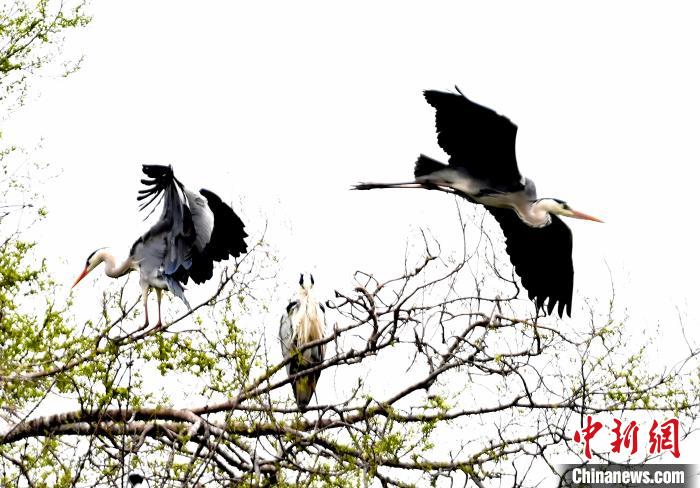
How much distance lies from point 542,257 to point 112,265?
3.80 m

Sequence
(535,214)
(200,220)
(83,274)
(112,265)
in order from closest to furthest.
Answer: (535,214) < (200,220) < (112,265) < (83,274)

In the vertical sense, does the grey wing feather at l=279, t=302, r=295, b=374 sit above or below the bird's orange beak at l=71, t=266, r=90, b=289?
below

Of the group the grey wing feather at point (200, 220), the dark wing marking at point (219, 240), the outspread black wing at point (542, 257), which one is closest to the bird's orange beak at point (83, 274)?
the dark wing marking at point (219, 240)

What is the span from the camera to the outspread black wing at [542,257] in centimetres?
1005

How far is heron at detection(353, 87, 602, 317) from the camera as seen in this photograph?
31.8 feet

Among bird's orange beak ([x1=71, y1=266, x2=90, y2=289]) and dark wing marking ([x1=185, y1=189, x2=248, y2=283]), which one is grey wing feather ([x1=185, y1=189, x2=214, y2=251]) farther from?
bird's orange beak ([x1=71, y1=266, x2=90, y2=289])

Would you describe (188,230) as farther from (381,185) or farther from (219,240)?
(381,185)

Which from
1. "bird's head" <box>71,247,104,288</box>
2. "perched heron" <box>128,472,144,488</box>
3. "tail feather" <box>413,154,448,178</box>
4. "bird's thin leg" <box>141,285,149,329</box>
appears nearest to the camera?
"perched heron" <box>128,472,144,488</box>

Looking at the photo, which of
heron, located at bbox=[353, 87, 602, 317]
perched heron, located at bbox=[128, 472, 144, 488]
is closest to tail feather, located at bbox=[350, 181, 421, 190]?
heron, located at bbox=[353, 87, 602, 317]

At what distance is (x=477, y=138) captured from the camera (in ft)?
31.9

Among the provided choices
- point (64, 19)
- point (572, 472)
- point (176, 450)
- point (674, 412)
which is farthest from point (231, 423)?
point (64, 19)

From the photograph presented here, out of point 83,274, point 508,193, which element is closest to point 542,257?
point 508,193

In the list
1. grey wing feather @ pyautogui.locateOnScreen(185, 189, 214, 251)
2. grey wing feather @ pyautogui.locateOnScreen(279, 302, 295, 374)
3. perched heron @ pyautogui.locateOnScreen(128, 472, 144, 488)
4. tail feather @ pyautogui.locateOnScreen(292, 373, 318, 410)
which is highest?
grey wing feather @ pyautogui.locateOnScreen(185, 189, 214, 251)

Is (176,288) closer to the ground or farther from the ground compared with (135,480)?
farther from the ground
